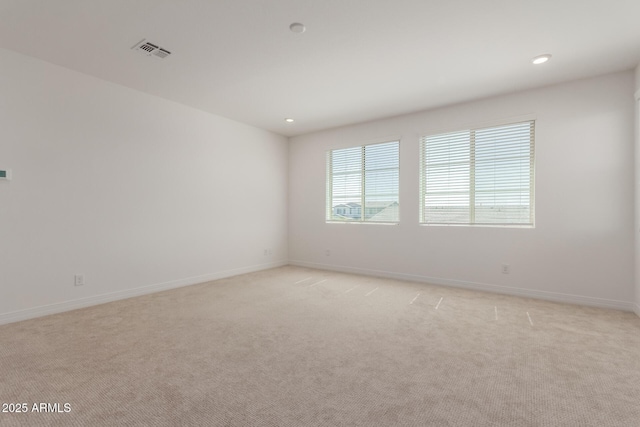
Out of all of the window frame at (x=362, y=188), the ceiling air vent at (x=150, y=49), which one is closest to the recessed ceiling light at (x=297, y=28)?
the ceiling air vent at (x=150, y=49)

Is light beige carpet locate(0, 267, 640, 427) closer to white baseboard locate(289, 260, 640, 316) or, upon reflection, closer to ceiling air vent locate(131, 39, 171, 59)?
white baseboard locate(289, 260, 640, 316)

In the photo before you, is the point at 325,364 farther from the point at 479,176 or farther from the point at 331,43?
the point at 479,176

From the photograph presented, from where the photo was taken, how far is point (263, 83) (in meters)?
3.72

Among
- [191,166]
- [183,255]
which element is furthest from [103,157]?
[183,255]

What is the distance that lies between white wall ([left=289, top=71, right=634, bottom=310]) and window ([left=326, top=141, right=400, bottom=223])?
0.75 feet

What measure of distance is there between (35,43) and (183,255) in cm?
288

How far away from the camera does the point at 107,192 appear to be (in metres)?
3.70

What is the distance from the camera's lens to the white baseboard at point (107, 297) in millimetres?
3029

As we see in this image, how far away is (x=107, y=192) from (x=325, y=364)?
11.0 ft

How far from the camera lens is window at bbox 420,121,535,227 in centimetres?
403

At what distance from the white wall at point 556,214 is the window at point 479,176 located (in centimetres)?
13

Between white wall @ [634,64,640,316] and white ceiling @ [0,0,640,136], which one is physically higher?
white ceiling @ [0,0,640,136]

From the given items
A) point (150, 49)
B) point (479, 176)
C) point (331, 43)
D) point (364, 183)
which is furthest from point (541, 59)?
point (150, 49)

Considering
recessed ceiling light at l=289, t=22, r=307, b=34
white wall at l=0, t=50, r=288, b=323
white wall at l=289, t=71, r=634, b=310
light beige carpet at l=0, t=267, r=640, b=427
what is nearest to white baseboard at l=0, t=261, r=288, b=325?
white wall at l=0, t=50, r=288, b=323
